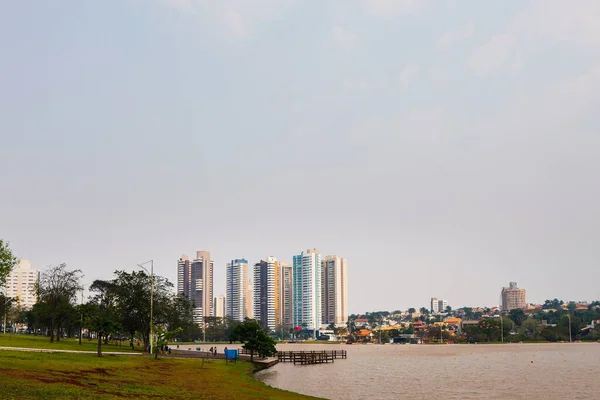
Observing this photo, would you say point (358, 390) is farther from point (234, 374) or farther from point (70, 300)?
point (70, 300)

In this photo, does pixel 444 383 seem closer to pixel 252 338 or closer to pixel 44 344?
pixel 252 338

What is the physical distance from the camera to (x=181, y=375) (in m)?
65.2

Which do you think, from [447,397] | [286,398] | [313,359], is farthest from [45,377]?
[313,359]

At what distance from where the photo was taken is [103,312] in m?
96.7

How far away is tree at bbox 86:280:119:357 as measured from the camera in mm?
80269

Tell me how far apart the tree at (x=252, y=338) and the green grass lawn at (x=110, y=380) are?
92.8 feet

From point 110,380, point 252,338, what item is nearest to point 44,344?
point 252,338

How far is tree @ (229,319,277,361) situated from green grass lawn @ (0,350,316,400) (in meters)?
28.3

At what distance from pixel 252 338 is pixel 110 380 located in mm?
58131

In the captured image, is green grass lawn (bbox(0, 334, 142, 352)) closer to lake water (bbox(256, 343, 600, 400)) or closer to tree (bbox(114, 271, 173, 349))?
tree (bbox(114, 271, 173, 349))

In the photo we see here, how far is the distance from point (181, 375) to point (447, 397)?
28.9 meters

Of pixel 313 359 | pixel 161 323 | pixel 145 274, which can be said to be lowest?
pixel 313 359

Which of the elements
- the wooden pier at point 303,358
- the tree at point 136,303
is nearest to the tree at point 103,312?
the tree at point 136,303

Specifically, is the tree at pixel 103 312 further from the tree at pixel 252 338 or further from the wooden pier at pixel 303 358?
the wooden pier at pixel 303 358
